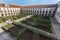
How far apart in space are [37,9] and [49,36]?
20.9 meters

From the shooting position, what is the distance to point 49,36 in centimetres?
1227

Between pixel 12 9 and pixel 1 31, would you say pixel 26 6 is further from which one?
pixel 1 31

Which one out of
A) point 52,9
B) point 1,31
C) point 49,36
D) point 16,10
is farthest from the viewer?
point 16,10

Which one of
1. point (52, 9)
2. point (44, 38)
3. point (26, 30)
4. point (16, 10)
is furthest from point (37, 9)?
point (44, 38)

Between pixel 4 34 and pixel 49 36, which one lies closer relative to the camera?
pixel 49 36

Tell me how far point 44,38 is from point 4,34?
726 cm

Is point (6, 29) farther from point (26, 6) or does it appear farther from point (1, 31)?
point (26, 6)

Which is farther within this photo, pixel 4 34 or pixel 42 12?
pixel 42 12

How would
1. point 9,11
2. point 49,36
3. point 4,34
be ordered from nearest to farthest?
point 49,36, point 4,34, point 9,11

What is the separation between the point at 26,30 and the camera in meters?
15.8

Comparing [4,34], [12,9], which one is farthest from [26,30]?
[12,9]

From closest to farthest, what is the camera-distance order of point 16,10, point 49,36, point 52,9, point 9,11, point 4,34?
point 49,36, point 4,34, point 52,9, point 9,11, point 16,10

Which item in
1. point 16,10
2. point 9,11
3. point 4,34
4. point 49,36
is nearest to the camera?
point 49,36

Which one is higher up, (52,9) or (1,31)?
(52,9)
